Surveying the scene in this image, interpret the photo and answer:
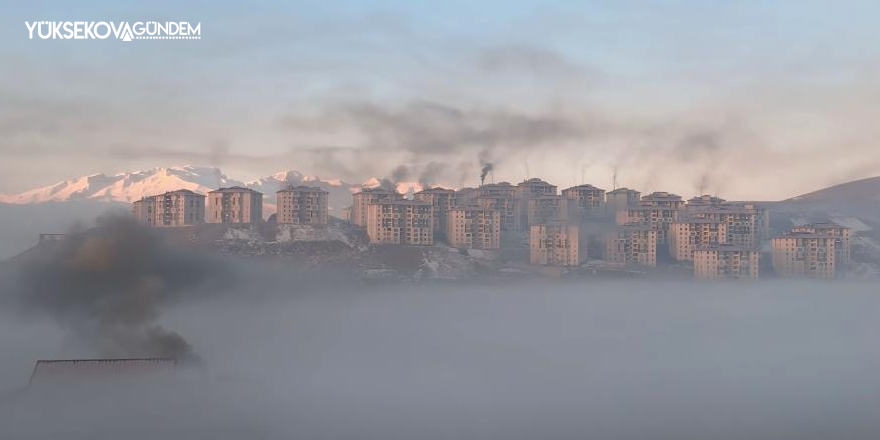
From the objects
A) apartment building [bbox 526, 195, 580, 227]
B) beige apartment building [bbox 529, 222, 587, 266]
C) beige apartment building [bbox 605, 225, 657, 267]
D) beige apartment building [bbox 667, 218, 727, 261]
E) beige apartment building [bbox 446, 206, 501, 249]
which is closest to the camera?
beige apartment building [bbox 529, 222, 587, 266]

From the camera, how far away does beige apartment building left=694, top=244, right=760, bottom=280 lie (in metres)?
162

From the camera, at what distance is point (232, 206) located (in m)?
162

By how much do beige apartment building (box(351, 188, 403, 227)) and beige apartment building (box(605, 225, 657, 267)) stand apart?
1442 inches

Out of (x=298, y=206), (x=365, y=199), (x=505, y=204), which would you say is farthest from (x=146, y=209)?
(x=505, y=204)

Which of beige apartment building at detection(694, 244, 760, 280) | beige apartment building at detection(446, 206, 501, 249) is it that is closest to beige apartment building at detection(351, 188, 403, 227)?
beige apartment building at detection(446, 206, 501, 249)

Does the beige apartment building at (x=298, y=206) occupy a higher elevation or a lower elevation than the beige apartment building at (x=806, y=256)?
higher

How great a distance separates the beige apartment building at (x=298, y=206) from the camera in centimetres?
16212

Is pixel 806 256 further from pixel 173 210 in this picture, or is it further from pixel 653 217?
pixel 173 210

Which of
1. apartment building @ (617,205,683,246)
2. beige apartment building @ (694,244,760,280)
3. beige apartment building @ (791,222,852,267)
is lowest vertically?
beige apartment building @ (694,244,760,280)

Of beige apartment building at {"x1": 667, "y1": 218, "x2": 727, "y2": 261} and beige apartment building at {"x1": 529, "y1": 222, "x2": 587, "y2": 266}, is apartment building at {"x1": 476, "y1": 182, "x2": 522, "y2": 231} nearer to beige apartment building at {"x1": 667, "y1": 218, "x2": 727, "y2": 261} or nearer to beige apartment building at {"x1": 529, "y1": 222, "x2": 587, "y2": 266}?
beige apartment building at {"x1": 529, "y1": 222, "x2": 587, "y2": 266}

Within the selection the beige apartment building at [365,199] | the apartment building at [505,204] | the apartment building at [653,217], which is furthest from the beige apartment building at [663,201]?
the beige apartment building at [365,199]

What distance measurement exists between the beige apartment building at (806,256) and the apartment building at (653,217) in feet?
61.9

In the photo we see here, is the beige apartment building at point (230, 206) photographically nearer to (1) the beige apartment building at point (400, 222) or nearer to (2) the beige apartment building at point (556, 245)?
(1) the beige apartment building at point (400, 222)

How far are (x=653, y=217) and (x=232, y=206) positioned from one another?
237 ft
